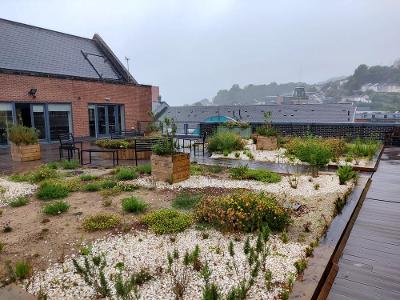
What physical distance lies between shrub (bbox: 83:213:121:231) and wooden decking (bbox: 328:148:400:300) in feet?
10.1

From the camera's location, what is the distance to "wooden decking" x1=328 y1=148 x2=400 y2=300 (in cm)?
294

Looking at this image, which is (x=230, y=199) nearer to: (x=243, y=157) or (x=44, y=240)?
(x=44, y=240)

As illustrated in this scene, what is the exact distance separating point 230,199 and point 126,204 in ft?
5.87

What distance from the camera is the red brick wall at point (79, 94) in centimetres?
1507

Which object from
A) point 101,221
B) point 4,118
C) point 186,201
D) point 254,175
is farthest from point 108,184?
point 4,118

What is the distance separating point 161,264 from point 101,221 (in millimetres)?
1612

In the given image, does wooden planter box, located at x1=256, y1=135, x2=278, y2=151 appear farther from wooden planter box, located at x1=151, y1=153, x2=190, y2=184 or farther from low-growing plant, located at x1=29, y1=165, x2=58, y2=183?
low-growing plant, located at x1=29, y1=165, x2=58, y2=183

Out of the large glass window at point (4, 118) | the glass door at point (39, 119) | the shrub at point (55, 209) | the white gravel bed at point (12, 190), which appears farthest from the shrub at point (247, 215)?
the glass door at point (39, 119)

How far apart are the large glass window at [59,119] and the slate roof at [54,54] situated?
75.4 inches

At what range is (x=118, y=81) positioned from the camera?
21.2 meters

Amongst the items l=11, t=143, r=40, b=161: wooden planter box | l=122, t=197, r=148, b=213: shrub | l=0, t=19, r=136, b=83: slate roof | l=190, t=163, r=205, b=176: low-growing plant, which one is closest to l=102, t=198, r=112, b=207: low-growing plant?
l=122, t=197, r=148, b=213: shrub

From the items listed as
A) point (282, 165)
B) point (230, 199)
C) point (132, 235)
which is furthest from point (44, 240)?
point (282, 165)

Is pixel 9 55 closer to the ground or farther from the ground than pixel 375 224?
farther from the ground

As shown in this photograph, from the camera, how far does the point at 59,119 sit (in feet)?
56.9
